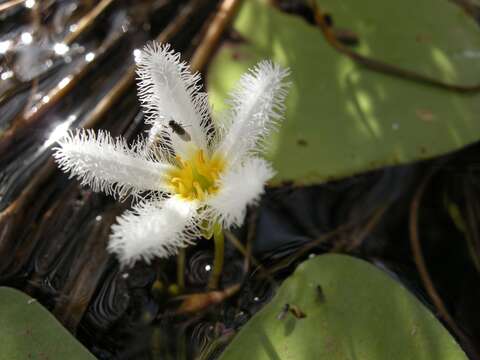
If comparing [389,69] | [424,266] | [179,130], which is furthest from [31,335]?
[389,69]

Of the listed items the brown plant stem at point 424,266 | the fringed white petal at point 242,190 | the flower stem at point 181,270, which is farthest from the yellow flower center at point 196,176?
the brown plant stem at point 424,266

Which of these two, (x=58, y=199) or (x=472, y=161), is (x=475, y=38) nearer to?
(x=472, y=161)

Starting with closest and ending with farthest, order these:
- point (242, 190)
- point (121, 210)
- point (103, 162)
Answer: point (242, 190) < point (103, 162) < point (121, 210)

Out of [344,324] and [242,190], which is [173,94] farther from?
[344,324]

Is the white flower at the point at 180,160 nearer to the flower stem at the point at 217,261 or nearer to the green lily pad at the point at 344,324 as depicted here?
the flower stem at the point at 217,261

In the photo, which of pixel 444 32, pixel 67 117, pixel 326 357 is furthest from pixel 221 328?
pixel 444 32

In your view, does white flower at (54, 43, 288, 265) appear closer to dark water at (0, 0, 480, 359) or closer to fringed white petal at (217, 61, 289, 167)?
fringed white petal at (217, 61, 289, 167)

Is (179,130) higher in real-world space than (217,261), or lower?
higher
